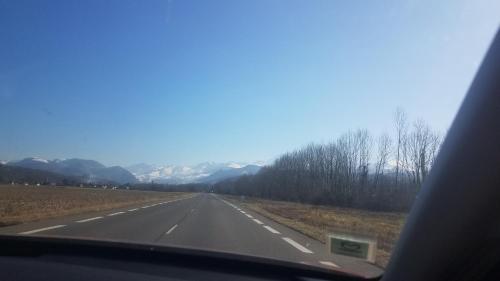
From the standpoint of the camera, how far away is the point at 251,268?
3.59m

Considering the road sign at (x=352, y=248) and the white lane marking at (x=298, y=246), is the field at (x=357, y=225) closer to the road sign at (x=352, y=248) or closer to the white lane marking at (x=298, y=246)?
the road sign at (x=352, y=248)

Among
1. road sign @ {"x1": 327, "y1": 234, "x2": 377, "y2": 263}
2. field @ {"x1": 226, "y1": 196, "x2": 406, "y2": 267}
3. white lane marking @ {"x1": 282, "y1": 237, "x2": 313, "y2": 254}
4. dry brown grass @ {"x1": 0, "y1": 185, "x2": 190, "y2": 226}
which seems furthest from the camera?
dry brown grass @ {"x1": 0, "y1": 185, "x2": 190, "y2": 226}

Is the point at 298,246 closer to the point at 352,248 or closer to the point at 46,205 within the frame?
the point at 352,248

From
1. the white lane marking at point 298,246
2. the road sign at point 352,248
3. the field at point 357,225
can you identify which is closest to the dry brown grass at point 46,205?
the white lane marking at point 298,246

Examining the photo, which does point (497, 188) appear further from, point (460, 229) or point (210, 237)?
point (210, 237)

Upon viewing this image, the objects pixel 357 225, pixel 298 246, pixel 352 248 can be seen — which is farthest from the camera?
pixel 357 225

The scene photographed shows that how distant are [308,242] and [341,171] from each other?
84576 millimetres

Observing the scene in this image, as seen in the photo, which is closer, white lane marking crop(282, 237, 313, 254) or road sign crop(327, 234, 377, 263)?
road sign crop(327, 234, 377, 263)

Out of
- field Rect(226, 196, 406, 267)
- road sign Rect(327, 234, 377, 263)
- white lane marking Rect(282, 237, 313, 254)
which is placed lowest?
white lane marking Rect(282, 237, 313, 254)

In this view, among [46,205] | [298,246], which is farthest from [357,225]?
[46,205]

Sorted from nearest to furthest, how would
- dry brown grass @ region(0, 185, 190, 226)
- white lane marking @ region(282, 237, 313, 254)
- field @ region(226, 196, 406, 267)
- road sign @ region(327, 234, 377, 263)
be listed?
1. road sign @ region(327, 234, 377, 263)
2. field @ region(226, 196, 406, 267)
3. white lane marking @ region(282, 237, 313, 254)
4. dry brown grass @ region(0, 185, 190, 226)

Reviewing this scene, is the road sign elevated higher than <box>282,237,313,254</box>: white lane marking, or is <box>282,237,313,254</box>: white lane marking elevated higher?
the road sign

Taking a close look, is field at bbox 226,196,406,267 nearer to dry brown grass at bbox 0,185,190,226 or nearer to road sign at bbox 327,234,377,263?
road sign at bbox 327,234,377,263

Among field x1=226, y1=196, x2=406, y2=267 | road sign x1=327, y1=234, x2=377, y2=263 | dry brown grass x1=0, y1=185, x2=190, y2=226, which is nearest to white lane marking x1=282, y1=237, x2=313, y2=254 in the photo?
field x1=226, y1=196, x2=406, y2=267
